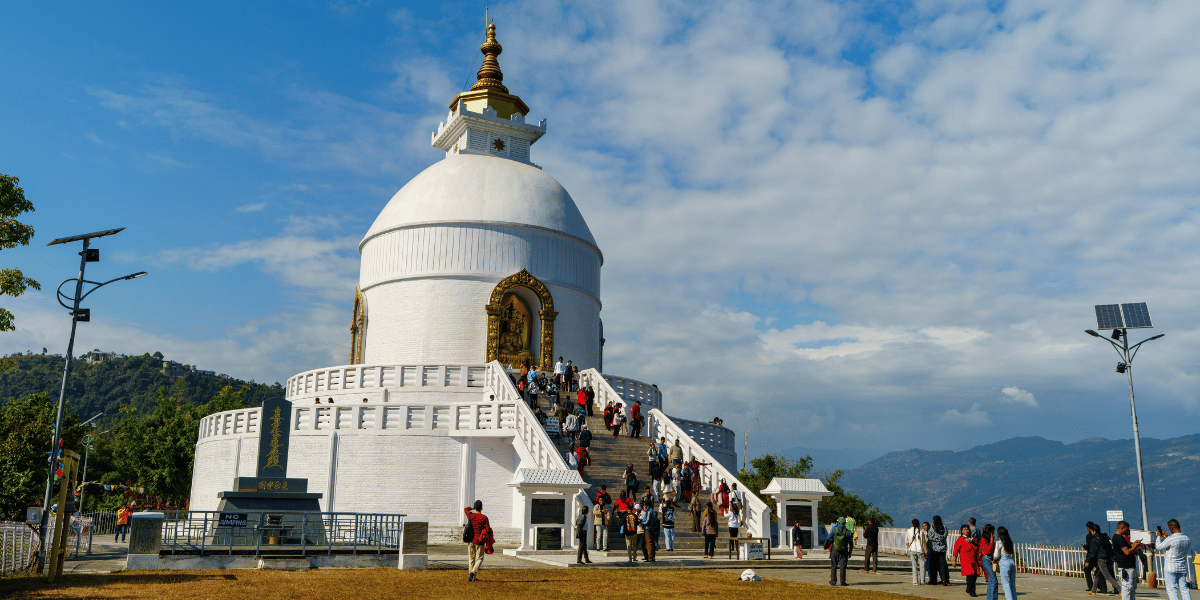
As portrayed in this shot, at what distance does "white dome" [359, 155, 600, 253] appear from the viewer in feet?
121

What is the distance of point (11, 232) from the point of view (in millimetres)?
19328

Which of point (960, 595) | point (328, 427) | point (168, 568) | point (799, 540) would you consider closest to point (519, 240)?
point (328, 427)

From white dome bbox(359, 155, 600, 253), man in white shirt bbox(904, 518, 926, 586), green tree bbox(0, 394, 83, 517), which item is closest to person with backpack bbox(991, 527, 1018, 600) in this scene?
man in white shirt bbox(904, 518, 926, 586)

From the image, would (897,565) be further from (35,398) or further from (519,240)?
(35,398)

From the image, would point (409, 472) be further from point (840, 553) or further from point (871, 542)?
point (840, 553)

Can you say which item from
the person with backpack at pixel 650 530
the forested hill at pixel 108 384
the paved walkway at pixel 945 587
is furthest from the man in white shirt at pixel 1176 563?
the forested hill at pixel 108 384

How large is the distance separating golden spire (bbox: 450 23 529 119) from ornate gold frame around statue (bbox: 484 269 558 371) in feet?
35.5

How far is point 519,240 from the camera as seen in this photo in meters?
36.9

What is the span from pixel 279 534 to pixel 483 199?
2112cm

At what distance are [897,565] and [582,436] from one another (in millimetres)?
9457

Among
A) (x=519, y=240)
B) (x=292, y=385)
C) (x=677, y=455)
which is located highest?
(x=519, y=240)

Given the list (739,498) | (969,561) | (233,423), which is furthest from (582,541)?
(233,423)

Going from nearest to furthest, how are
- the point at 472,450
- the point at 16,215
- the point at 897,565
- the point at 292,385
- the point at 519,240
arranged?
Result: the point at 16,215 → the point at 897,565 → the point at 472,450 → the point at 292,385 → the point at 519,240

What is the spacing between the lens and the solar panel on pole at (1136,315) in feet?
95.2
